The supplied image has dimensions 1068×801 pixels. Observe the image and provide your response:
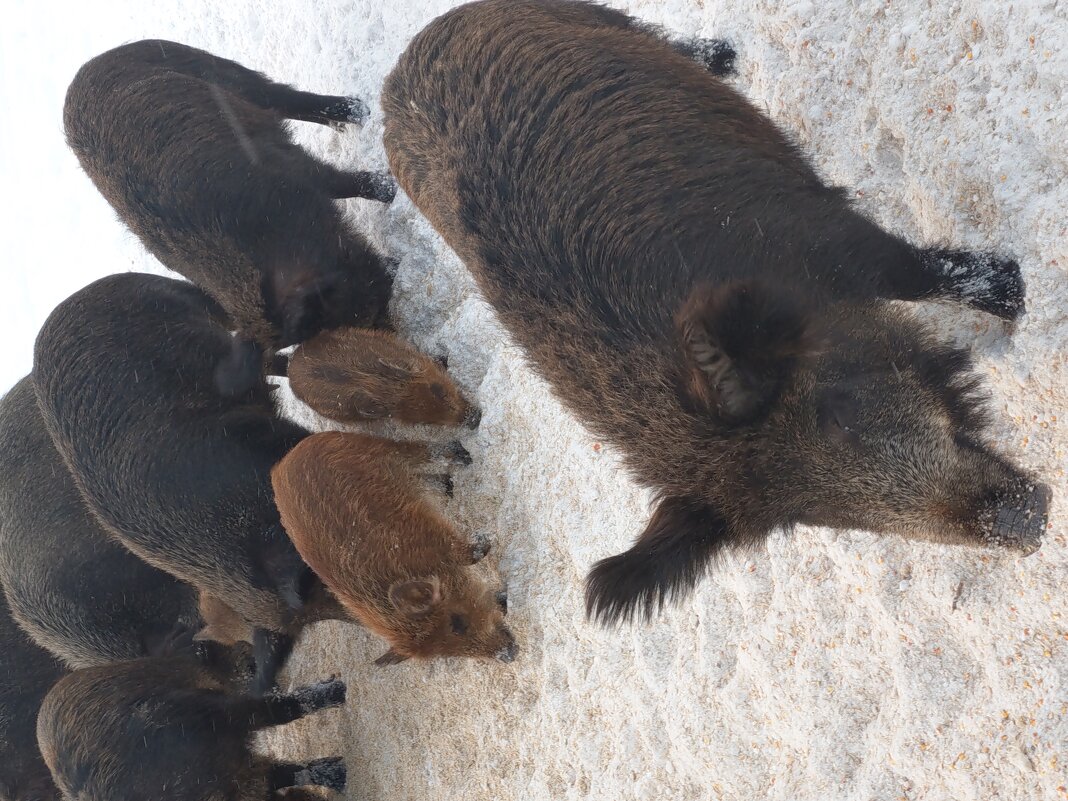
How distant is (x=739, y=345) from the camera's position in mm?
2668

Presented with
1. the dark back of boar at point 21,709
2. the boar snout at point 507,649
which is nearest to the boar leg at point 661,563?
the boar snout at point 507,649

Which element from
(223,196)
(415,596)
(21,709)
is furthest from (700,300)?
(21,709)

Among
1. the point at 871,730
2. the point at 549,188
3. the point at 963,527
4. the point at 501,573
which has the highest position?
the point at 549,188

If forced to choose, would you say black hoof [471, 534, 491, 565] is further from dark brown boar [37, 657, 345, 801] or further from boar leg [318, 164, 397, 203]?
boar leg [318, 164, 397, 203]

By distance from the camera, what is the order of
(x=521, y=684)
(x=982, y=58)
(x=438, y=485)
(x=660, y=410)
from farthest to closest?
(x=438, y=485)
(x=521, y=684)
(x=982, y=58)
(x=660, y=410)

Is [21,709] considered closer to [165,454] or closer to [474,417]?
[165,454]

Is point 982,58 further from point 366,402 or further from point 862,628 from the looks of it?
point 366,402

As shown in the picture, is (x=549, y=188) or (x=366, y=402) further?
(x=366, y=402)

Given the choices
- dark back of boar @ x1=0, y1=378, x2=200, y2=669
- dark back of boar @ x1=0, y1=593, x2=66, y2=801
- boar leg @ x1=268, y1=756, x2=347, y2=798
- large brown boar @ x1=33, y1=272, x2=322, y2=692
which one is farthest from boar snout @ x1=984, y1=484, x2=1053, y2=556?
dark back of boar @ x1=0, y1=593, x2=66, y2=801

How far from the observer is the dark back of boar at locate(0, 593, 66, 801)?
6.34 meters

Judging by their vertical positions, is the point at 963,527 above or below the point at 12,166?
above

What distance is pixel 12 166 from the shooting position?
9469 mm

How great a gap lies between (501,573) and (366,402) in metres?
1.21

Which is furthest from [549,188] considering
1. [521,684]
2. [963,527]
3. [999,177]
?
[521,684]
